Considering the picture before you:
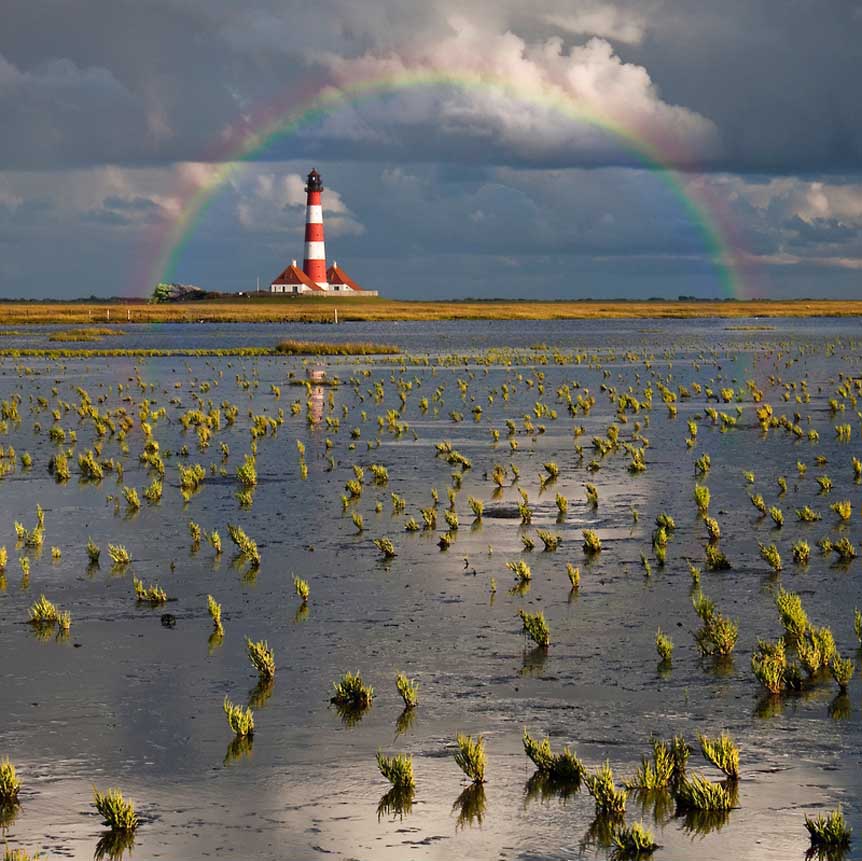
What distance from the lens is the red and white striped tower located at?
538ft

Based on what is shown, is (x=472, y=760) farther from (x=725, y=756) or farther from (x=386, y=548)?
(x=386, y=548)

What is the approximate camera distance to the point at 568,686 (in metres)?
14.4

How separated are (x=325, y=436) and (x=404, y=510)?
14.1 meters

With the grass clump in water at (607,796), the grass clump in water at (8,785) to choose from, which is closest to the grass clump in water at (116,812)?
the grass clump in water at (8,785)

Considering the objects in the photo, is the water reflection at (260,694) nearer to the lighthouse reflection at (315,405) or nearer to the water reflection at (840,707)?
the water reflection at (840,707)

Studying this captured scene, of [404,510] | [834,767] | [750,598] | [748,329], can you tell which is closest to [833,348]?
[748,329]

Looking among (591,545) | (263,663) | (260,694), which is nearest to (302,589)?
(263,663)

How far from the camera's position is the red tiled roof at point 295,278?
190 m

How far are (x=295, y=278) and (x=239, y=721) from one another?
594ft

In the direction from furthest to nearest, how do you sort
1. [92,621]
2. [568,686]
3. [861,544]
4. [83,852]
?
1. [861,544]
2. [92,621]
3. [568,686]
4. [83,852]

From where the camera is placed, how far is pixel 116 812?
10484 millimetres

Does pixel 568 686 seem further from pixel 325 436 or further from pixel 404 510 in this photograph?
pixel 325 436

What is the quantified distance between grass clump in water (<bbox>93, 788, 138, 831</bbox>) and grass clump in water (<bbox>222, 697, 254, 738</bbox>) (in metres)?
1.97

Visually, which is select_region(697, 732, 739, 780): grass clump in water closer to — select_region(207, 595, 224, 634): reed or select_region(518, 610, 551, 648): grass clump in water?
select_region(518, 610, 551, 648): grass clump in water
